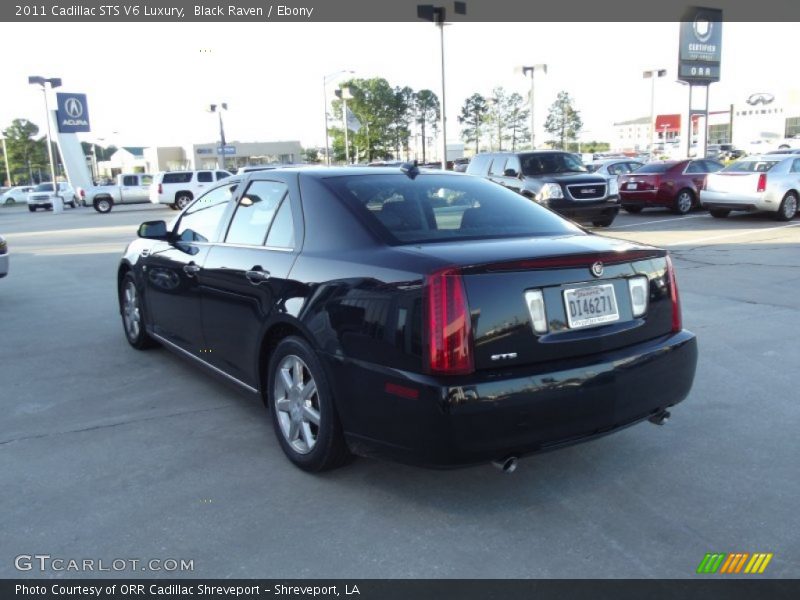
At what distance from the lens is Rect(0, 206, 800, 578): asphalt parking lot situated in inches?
116

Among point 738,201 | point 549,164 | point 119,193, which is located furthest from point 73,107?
point 738,201

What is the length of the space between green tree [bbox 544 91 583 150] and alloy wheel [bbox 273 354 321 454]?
114137 mm

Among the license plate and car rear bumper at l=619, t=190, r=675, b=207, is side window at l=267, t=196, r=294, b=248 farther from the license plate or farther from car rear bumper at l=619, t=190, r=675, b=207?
car rear bumper at l=619, t=190, r=675, b=207

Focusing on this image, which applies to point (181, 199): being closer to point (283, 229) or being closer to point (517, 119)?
point (283, 229)

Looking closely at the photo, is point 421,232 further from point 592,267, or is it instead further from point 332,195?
point 592,267

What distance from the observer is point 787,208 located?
53.7 ft

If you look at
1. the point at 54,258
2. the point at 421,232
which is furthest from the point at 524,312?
the point at 54,258

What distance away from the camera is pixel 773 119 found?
88938 mm

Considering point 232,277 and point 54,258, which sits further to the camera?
point 54,258

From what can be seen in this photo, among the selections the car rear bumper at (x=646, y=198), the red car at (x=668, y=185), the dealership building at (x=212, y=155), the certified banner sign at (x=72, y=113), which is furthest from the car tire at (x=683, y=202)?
the dealership building at (x=212, y=155)

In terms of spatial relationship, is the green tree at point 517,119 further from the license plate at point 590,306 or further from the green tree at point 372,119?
the license plate at point 590,306

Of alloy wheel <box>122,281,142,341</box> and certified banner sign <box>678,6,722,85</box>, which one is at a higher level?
certified banner sign <box>678,6,722,85</box>

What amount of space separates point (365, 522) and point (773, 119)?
101 m

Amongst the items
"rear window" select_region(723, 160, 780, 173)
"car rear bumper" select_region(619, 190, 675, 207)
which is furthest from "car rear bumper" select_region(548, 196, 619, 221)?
"rear window" select_region(723, 160, 780, 173)
